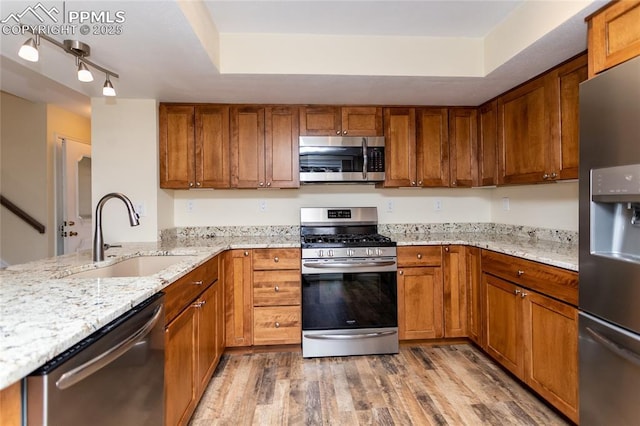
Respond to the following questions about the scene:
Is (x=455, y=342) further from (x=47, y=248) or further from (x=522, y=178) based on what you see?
(x=47, y=248)

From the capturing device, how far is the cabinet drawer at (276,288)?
107 inches

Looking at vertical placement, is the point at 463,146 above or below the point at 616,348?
above

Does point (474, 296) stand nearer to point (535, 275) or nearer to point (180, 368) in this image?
point (535, 275)

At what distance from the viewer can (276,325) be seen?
2.72 m

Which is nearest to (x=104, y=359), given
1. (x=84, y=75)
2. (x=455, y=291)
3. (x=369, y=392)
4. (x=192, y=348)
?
(x=192, y=348)

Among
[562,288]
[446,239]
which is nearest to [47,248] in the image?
[446,239]

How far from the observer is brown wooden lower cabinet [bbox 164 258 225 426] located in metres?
1.52

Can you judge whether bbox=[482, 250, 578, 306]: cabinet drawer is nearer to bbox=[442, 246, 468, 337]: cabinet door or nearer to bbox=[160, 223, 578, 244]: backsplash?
bbox=[442, 246, 468, 337]: cabinet door

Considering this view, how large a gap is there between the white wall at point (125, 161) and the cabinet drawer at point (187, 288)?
0.91 meters

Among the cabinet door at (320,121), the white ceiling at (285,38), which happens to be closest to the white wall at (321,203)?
the cabinet door at (320,121)

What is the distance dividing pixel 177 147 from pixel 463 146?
263 cm

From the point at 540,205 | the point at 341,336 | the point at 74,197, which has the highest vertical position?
the point at 74,197

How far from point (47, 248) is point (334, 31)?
360 cm

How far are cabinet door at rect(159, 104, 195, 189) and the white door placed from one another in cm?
157
